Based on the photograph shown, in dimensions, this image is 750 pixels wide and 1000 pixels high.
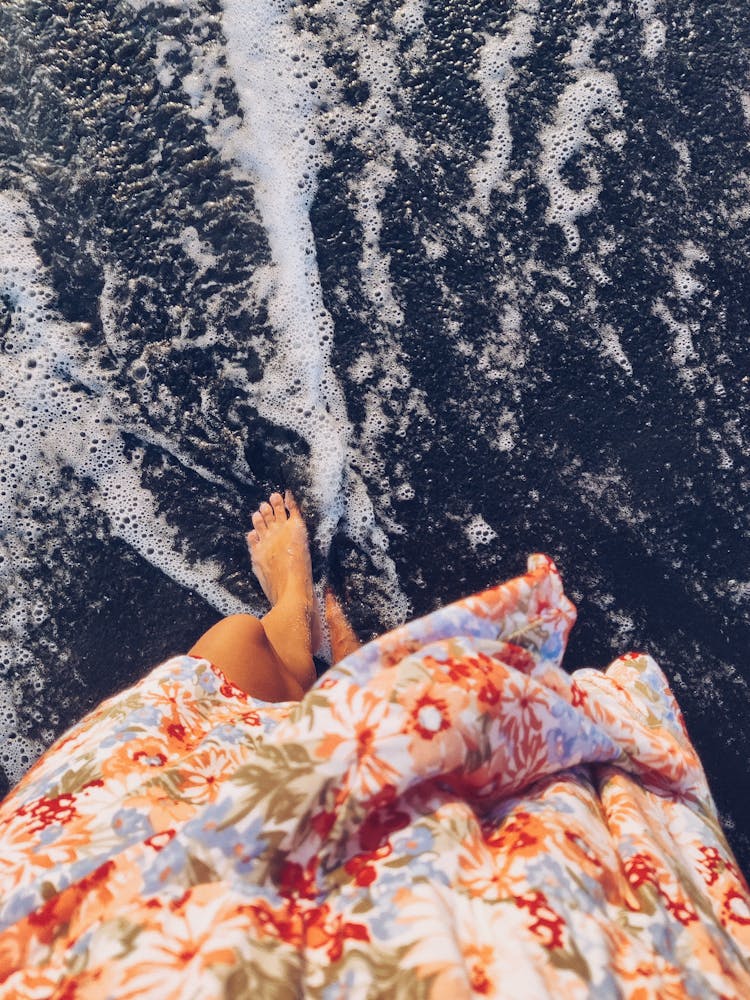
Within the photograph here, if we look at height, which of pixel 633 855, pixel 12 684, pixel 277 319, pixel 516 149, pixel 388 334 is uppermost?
pixel 516 149

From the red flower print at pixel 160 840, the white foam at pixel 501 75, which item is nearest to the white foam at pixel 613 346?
the white foam at pixel 501 75

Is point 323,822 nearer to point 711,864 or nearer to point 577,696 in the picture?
point 577,696

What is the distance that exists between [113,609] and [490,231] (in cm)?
100

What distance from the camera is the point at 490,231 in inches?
53.9

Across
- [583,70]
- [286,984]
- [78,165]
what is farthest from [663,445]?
[78,165]

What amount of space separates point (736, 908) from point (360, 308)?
3.55ft

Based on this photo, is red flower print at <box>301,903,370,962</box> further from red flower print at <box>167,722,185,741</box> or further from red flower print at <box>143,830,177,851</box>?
red flower print at <box>167,722,185,741</box>

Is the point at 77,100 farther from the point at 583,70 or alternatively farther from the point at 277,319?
the point at 583,70

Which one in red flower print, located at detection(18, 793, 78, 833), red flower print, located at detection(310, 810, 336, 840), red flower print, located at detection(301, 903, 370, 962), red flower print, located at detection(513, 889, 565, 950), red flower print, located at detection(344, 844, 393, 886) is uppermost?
red flower print, located at detection(18, 793, 78, 833)

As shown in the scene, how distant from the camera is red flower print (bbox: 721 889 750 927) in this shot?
764 millimetres

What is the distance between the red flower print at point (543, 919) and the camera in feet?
2.02

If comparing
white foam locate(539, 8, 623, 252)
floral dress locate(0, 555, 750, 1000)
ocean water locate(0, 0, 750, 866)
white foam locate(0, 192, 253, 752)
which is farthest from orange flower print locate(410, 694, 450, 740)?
white foam locate(539, 8, 623, 252)

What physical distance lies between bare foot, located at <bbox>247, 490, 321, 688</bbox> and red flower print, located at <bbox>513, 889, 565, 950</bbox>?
71 cm

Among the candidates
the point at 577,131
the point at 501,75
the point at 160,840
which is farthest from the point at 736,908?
the point at 501,75
